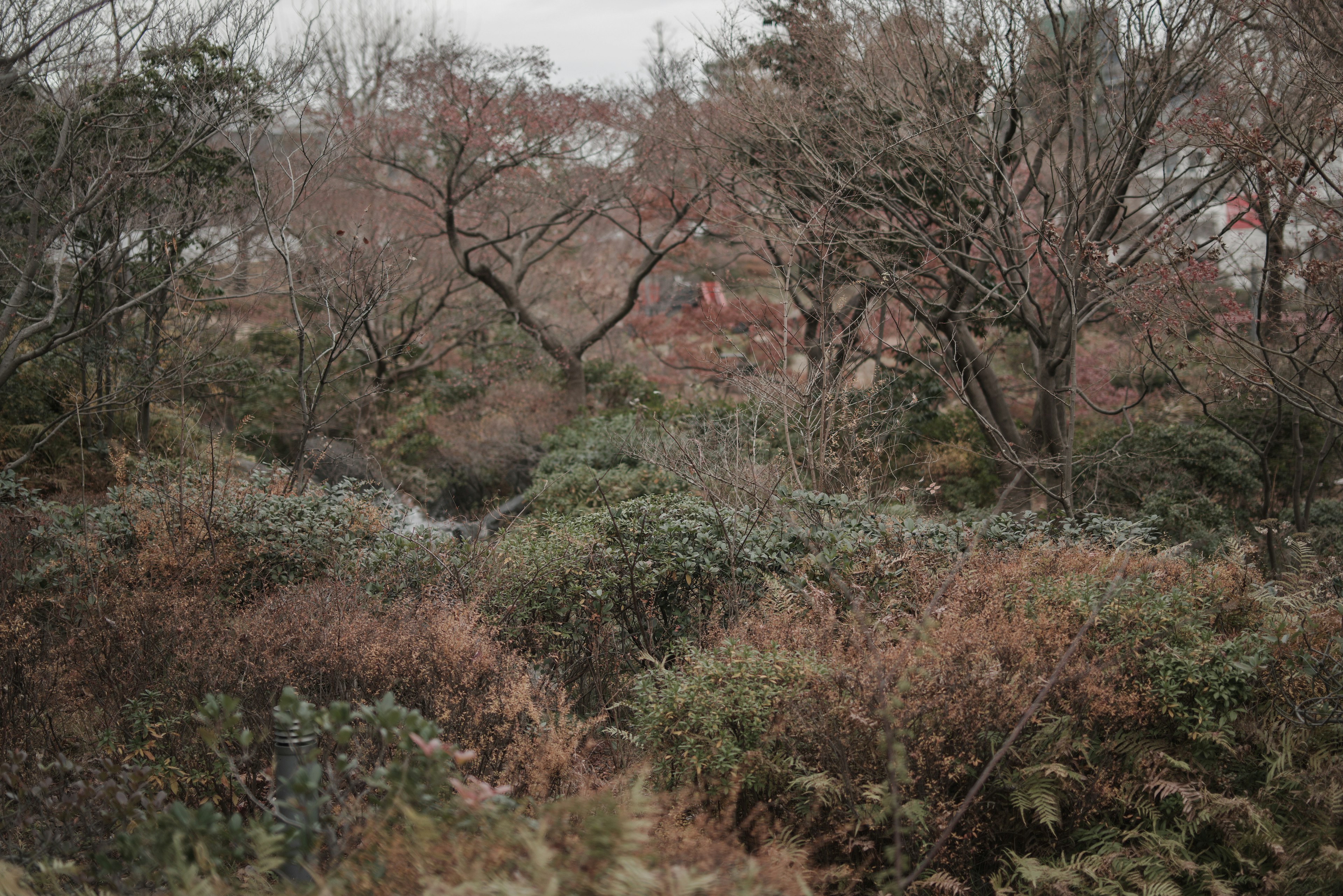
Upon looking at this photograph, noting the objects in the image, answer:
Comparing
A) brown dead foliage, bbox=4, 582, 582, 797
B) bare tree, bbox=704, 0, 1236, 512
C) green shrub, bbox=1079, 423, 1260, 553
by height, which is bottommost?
brown dead foliage, bbox=4, 582, 582, 797

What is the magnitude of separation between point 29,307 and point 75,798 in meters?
7.31

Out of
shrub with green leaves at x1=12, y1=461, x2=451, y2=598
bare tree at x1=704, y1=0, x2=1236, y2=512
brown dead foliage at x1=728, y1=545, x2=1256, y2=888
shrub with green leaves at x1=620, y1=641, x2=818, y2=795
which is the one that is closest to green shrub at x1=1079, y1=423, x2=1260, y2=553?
bare tree at x1=704, y1=0, x2=1236, y2=512

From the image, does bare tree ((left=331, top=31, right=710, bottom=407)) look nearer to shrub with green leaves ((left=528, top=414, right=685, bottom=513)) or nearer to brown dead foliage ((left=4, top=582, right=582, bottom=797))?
shrub with green leaves ((left=528, top=414, right=685, bottom=513))

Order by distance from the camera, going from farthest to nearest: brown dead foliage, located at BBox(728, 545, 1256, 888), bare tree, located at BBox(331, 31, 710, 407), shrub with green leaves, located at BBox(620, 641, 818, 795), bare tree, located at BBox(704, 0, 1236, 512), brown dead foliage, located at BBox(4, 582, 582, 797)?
bare tree, located at BBox(331, 31, 710, 407)
bare tree, located at BBox(704, 0, 1236, 512)
brown dead foliage, located at BBox(4, 582, 582, 797)
shrub with green leaves, located at BBox(620, 641, 818, 795)
brown dead foliage, located at BBox(728, 545, 1256, 888)

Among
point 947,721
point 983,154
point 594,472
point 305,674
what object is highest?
point 983,154

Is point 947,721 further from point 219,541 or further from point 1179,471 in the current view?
point 1179,471

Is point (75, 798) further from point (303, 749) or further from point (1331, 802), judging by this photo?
point (1331, 802)

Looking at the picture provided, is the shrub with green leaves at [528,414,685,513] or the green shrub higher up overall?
the green shrub

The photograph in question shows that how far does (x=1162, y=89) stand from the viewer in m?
7.73

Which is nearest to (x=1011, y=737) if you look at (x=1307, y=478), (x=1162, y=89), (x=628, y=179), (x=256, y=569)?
(x=256, y=569)

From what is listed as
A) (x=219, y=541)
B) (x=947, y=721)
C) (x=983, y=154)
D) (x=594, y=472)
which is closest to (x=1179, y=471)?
(x=983, y=154)

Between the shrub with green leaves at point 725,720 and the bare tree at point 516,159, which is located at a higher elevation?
the bare tree at point 516,159

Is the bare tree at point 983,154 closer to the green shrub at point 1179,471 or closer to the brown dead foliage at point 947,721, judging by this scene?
the green shrub at point 1179,471

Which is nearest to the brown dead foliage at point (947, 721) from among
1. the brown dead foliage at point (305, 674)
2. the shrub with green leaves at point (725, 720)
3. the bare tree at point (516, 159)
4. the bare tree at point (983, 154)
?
the shrub with green leaves at point (725, 720)
